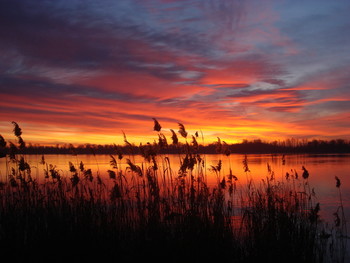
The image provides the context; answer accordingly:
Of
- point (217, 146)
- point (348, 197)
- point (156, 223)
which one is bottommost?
point (348, 197)

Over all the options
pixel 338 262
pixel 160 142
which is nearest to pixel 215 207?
pixel 160 142

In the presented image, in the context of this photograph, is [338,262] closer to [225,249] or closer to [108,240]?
[225,249]

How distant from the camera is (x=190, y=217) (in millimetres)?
6922

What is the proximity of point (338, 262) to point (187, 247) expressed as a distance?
136 inches

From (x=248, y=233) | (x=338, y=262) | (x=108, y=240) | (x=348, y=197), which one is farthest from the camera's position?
(x=348, y=197)

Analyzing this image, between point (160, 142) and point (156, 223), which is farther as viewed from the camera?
point (160, 142)

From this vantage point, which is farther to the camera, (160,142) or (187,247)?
(160,142)

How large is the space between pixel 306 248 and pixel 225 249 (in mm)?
1781

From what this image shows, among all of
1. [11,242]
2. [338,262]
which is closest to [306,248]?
[338,262]

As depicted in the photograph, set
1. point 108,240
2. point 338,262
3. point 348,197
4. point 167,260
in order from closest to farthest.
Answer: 1. point 167,260
2. point 108,240
3. point 338,262
4. point 348,197

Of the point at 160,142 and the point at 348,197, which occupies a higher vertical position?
the point at 160,142

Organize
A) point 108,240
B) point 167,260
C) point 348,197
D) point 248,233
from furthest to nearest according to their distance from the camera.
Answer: point 348,197 < point 248,233 < point 108,240 < point 167,260

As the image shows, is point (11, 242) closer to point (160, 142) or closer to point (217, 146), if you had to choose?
point (160, 142)

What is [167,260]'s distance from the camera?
6.32 m
